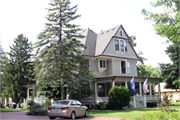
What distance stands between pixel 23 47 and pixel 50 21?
21.1m

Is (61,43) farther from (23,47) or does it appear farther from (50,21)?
(23,47)

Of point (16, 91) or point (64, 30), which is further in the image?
point (16, 91)

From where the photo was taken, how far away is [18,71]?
39219 millimetres

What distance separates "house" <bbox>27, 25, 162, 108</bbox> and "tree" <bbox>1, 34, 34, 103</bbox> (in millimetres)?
14644

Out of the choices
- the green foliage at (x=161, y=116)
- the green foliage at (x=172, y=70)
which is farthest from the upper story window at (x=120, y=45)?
the green foliage at (x=161, y=116)

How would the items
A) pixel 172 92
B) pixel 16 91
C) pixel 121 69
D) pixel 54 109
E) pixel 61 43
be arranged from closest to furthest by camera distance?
pixel 54 109 → pixel 61 43 → pixel 121 69 → pixel 16 91 → pixel 172 92

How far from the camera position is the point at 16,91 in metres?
39.6

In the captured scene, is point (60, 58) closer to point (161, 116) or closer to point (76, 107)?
point (76, 107)

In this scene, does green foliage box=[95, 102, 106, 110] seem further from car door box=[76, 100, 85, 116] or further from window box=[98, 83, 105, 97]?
car door box=[76, 100, 85, 116]

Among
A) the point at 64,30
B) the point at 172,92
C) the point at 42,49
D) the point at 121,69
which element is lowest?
the point at 172,92

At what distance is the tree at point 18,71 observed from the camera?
3869 cm

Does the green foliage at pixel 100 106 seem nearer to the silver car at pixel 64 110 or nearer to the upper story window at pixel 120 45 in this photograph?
the silver car at pixel 64 110

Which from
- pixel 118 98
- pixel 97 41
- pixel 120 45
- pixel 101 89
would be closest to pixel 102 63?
pixel 101 89

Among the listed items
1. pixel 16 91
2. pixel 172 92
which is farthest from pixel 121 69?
pixel 172 92
